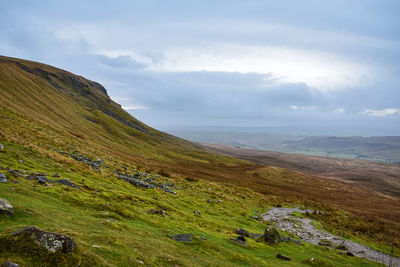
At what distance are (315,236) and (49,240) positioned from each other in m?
35.8

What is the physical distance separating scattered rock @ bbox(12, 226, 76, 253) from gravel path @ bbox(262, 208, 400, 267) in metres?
27.7

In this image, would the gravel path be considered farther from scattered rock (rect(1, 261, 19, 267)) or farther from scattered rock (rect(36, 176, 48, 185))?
scattered rock (rect(36, 176, 48, 185))

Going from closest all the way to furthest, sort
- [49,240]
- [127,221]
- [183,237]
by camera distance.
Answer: [49,240], [183,237], [127,221]

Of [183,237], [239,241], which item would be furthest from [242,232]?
[183,237]

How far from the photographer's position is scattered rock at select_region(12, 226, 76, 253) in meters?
8.96

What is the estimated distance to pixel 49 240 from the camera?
359 inches

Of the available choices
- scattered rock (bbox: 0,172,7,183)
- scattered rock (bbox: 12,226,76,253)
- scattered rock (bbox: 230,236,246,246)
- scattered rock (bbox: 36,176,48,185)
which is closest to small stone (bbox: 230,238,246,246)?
scattered rock (bbox: 230,236,246,246)

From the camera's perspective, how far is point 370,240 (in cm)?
3712

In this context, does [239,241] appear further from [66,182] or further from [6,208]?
[66,182]

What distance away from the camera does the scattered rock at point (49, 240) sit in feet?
29.4

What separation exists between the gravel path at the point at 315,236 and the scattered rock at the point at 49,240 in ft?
90.8

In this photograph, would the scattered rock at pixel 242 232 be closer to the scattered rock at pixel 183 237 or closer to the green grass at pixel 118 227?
the green grass at pixel 118 227

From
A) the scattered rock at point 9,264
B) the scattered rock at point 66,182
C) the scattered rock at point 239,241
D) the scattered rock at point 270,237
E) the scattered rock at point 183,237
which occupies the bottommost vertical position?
the scattered rock at point 270,237

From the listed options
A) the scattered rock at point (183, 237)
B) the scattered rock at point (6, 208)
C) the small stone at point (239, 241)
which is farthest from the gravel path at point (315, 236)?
the scattered rock at point (6, 208)
